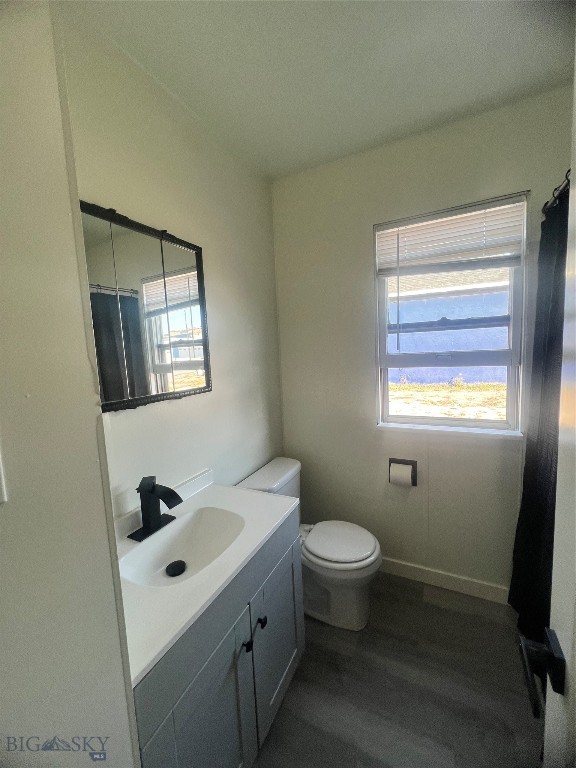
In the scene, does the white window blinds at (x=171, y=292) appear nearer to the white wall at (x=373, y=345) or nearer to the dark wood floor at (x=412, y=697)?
the white wall at (x=373, y=345)

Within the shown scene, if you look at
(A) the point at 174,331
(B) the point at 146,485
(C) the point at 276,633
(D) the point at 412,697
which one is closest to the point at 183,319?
(A) the point at 174,331

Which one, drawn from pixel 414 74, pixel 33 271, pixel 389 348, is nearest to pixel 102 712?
pixel 33 271

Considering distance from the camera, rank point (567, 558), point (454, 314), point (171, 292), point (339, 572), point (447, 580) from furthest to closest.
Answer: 1. point (447, 580)
2. point (454, 314)
3. point (339, 572)
4. point (171, 292)
5. point (567, 558)

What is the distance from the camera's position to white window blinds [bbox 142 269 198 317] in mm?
1222

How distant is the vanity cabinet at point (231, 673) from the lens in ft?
2.23

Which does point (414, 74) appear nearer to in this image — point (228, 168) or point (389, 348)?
point (228, 168)

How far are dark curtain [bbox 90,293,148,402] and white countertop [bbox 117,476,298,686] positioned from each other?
20.2 inches

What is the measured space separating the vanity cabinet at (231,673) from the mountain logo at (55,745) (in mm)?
232

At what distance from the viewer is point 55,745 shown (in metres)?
0.40

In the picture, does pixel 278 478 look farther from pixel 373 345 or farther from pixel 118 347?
pixel 118 347

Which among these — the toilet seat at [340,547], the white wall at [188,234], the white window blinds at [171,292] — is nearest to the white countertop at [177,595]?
the white wall at [188,234]

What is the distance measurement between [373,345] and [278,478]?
994 millimetres

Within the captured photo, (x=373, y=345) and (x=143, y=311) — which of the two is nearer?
(x=143, y=311)

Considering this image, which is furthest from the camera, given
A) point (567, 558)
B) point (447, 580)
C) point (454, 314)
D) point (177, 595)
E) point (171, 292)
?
point (447, 580)
